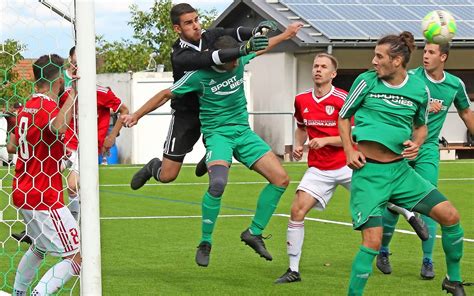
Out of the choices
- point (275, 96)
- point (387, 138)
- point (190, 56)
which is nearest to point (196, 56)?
point (190, 56)

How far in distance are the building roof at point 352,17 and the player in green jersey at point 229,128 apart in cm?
2180

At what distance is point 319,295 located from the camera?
28.2 feet

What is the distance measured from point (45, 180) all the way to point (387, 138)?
245 centimetres

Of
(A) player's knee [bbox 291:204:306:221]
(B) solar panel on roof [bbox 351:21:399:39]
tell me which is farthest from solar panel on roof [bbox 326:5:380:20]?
(A) player's knee [bbox 291:204:306:221]

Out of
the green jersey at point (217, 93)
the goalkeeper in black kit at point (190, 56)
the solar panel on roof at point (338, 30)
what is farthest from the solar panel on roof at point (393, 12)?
the green jersey at point (217, 93)

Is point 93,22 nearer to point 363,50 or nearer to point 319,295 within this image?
point 319,295

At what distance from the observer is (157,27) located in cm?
4503

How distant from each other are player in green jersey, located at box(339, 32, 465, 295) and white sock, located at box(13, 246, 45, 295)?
229cm

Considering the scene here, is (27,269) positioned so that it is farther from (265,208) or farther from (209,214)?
(265,208)

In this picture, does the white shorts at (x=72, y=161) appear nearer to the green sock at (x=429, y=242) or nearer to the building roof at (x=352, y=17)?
the green sock at (x=429, y=242)

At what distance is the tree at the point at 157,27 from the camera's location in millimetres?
44156

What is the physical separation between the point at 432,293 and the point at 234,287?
5.38ft

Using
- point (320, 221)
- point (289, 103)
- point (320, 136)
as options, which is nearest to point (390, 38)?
point (320, 136)

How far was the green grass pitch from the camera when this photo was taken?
29.5ft
